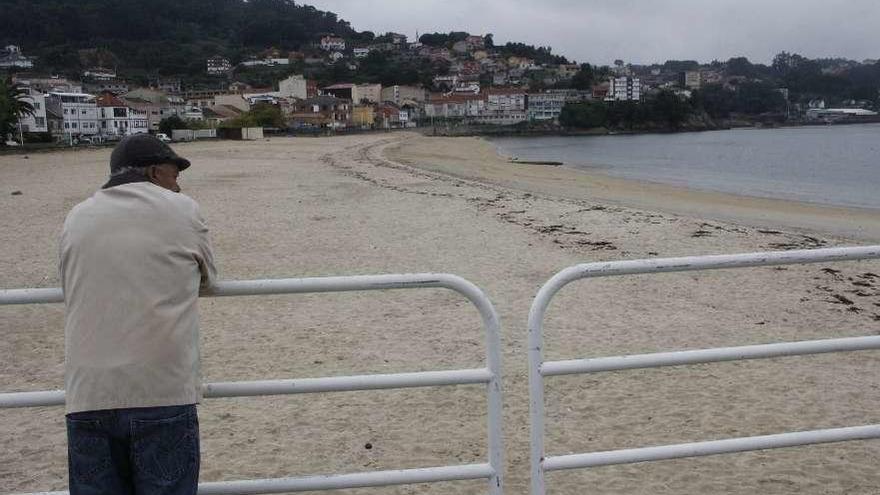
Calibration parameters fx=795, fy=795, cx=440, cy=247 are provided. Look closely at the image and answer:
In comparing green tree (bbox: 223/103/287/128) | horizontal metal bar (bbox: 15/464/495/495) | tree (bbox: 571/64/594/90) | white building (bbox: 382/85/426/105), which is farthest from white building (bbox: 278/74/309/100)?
horizontal metal bar (bbox: 15/464/495/495)

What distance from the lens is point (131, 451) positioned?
223 cm

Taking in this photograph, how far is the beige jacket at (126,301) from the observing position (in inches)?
85.7

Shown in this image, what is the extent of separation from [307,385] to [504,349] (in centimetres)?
383

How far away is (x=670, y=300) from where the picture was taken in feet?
26.9

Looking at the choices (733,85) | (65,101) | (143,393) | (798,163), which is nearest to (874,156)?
(798,163)

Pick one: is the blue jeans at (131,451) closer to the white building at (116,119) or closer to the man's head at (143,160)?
the man's head at (143,160)

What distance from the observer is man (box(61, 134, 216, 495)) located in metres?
2.18

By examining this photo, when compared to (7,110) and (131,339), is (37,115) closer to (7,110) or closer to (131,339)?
(7,110)

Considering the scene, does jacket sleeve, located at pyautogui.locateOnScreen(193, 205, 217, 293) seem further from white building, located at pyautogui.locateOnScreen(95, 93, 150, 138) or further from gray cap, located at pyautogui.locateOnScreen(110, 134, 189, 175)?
white building, located at pyautogui.locateOnScreen(95, 93, 150, 138)

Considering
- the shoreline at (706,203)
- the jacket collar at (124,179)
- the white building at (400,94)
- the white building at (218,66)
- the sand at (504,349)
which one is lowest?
the shoreline at (706,203)

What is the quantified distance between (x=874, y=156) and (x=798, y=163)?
493 inches

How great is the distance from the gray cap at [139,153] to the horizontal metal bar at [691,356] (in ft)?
4.63

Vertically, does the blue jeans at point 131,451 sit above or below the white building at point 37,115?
below

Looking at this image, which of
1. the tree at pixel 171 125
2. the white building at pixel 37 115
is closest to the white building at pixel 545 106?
the tree at pixel 171 125
